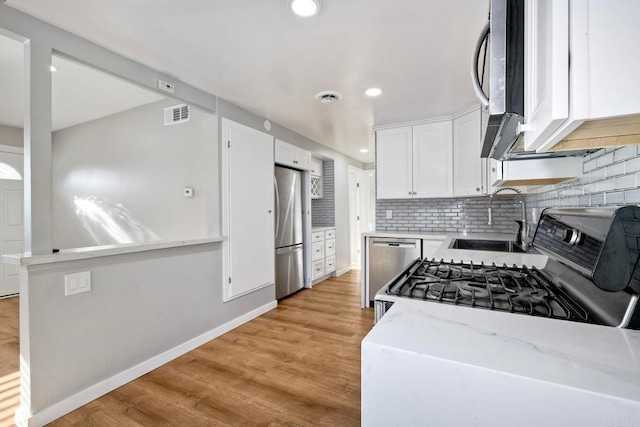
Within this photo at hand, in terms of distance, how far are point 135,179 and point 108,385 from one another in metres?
2.27

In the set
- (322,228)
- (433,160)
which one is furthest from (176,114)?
(433,160)

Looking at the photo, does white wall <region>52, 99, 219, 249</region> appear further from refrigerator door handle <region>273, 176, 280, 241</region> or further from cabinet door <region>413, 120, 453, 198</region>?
cabinet door <region>413, 120, 453, 198</region>

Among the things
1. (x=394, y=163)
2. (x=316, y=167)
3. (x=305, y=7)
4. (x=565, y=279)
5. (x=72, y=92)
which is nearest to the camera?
(x=565, y=279)

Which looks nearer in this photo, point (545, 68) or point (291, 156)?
point (545, 68)

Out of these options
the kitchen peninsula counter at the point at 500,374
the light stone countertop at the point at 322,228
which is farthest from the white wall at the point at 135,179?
the kitchen peninsula counter at the point at 500,374

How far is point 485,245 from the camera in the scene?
2625mm

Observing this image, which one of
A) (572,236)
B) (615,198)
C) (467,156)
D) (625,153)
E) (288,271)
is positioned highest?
(467,156)

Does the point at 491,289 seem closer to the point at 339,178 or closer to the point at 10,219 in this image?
the point at 339,178

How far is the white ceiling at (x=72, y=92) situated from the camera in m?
2.54

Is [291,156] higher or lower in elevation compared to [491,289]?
higher

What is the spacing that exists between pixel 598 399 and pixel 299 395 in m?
1.85

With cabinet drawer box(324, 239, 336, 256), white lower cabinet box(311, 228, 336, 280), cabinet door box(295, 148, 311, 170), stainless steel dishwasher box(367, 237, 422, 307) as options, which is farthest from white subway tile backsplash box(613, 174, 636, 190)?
cabinet drawer box(324, 239, 336, 256)

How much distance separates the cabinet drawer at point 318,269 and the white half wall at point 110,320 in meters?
1.92

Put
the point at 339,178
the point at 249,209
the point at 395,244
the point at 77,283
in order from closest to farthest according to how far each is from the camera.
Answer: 1. the point at 77,283
2. the point at 249,209
3. the point at 395,244
4. the point at 339,178
